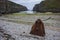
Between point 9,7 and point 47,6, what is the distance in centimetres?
324

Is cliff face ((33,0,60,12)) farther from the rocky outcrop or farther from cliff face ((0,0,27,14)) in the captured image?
cliff face ((0,0,27,14))

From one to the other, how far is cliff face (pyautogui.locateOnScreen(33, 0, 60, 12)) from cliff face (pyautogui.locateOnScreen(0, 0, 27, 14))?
1196 mm

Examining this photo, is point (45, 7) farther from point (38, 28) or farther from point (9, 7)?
point (38, 28)

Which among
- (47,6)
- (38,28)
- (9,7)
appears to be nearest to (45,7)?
(47,6)

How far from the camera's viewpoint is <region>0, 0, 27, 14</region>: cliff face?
53.9ft

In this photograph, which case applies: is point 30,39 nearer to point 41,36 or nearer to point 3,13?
point 41,36

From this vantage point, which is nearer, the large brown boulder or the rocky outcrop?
the large brown boulder

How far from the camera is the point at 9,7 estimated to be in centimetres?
1708

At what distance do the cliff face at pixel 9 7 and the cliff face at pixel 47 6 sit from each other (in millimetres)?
1196

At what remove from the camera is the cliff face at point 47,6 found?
643 inches

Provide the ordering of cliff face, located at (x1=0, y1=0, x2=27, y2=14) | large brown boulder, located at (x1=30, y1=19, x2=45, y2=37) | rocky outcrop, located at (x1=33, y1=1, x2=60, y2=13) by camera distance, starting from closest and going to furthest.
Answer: large brown boulder, located at (x1=30, y1=19, x2=45, y2=37), rocky outcrop, located at (x1=33, y1=1, x2=60, y2=13), cliff face, located at (x1=0, y1=0, x2=27, y2=14)

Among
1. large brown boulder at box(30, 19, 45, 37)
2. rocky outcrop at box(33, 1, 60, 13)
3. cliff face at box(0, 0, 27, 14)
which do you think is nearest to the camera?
large brown boulder at box(30, 19, 45, 37)

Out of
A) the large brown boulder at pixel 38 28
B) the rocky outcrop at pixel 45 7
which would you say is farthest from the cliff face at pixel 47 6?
the large brown boulder at pixel 38 28

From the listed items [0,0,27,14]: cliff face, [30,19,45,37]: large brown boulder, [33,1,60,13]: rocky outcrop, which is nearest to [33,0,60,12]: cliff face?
[33,1,60,13]: rocky outcrop
